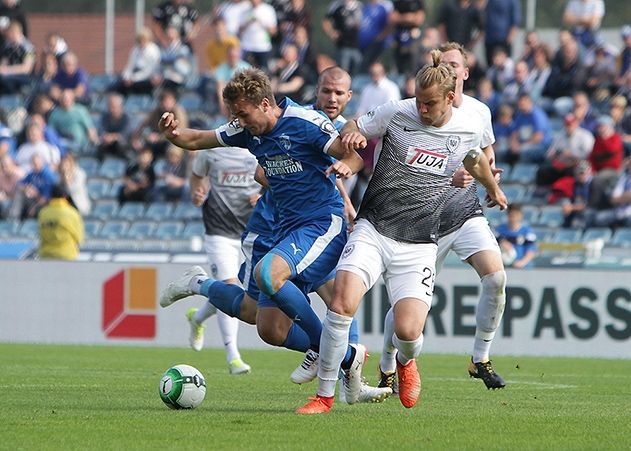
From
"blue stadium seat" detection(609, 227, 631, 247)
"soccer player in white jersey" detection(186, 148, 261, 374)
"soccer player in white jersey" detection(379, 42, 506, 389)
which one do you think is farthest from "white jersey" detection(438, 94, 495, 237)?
"blue stadium seat" detection(609, 227, 631, 247)

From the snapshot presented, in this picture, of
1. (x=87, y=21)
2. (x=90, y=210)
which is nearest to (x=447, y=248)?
(x=90, y=210)

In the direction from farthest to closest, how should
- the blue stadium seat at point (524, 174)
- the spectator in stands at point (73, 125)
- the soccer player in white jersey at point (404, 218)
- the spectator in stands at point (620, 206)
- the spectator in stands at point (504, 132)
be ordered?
the spectator in stands at point (73, 125), the spectator in stands at point (504, 132), the blue stadium seat at point (524, 174), the spectator in stands at point (620, 206), the soccer player in white jersey at point (404, 218)

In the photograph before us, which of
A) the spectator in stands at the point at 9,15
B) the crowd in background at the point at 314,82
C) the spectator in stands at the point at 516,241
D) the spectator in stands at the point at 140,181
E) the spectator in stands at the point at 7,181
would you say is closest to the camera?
the spectator in stands at the point at 516,241

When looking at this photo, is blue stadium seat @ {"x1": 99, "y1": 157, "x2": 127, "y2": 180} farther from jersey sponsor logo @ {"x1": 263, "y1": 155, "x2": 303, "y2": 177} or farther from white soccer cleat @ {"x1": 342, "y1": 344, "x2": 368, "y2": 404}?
white soccer cleat @ {"x1": 342, "y1": 344, "x2": 368, "y2": 404}

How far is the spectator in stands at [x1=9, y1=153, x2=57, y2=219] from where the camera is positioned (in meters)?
21.7

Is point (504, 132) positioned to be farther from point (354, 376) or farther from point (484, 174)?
point (354, 376)

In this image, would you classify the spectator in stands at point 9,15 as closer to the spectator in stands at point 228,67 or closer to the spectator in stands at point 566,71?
the spectator in stands at point 228,67

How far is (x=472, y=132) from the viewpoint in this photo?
29.5 feet

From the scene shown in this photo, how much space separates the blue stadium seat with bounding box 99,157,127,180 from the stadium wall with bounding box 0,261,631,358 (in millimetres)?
5342

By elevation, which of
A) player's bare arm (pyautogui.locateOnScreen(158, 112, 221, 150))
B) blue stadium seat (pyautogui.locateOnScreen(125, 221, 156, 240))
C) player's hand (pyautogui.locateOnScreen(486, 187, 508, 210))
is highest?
player's bare arm (pyautogui.locateOnScreen(158, 112, 221, 150))

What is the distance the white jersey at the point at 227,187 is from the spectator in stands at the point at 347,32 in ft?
33.7

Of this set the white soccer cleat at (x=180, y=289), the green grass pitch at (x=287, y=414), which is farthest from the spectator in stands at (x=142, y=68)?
the white soccer cleat at (x=180, y=289)

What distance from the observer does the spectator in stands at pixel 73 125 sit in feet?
78.9

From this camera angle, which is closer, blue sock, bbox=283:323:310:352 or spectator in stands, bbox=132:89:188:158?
blue sock, bbox=283:323:310:352
